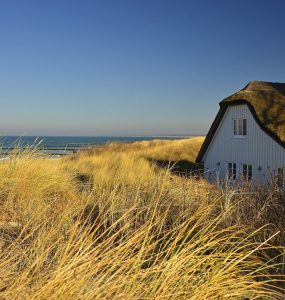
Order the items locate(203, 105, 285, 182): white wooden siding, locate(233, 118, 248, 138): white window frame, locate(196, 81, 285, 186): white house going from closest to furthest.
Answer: locate(196, 81, 285, 186): white house, locate(203, 105, 285, 182): white wooden siding, locate(233, 118, 248, 138): white window frame

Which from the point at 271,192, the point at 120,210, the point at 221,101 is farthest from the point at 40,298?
the point at 221,101

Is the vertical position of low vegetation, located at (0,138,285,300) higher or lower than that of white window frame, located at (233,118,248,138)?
lower

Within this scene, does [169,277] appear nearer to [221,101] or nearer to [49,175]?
[49,175]

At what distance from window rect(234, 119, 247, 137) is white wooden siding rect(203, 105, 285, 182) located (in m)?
0.18

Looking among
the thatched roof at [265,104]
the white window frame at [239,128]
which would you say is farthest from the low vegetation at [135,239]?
the white window frame at [239,128]

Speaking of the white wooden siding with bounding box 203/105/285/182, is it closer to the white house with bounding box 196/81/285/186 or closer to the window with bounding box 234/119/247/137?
the white house with bounding box 196/81/285/186

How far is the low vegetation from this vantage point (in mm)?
2477

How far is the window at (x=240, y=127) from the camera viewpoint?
19.3 m

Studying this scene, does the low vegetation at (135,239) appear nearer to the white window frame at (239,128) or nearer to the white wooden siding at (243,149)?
the white wooden siding at (243,149)

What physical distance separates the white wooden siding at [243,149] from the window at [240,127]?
179 millimetres

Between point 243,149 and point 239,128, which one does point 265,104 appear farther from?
point 243,149

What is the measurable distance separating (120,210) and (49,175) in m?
2.09

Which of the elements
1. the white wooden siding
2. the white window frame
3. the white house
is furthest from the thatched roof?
the white window frame

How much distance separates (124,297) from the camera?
2.46 metres
